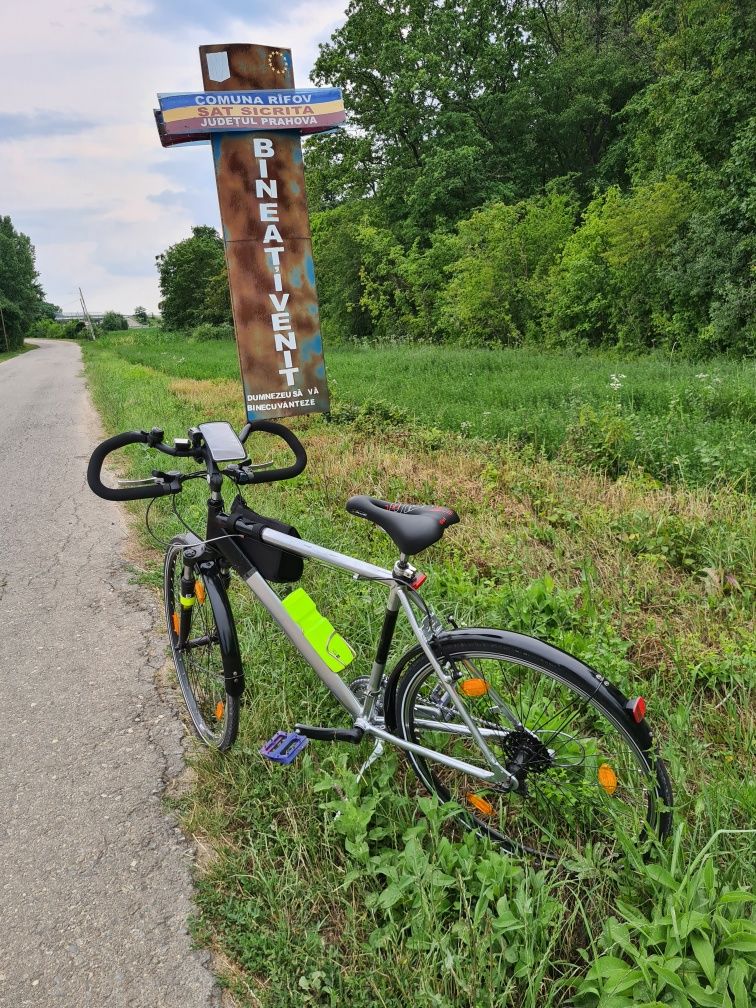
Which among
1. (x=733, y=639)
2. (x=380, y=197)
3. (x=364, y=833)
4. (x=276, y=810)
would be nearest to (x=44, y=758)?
(x=276, y=810)

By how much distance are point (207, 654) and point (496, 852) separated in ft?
4.98

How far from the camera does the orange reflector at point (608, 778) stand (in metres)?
1.71

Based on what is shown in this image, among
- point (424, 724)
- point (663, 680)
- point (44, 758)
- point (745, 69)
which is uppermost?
point (745, 69)

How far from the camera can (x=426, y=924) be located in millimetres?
1610

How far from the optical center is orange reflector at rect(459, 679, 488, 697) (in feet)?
5.97

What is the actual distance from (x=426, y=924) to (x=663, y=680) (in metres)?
1.51

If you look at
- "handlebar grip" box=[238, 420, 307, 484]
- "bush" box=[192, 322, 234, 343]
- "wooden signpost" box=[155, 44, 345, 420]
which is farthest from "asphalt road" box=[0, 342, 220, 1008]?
"bush" box=[192, 322, 234, 343]

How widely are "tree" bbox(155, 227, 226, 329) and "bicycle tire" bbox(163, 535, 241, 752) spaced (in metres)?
49.8

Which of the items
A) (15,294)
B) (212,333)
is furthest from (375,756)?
(15,294)

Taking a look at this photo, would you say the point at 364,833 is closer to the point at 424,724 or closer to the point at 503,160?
the point at 424,724

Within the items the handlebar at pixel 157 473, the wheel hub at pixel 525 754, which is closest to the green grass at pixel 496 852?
the wheel hub at pixel 525 754

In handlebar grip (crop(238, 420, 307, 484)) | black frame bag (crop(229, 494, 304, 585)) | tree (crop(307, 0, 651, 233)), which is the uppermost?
tree (crop(307, 0, 651, 233))

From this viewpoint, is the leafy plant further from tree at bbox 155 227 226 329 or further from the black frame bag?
tree at bbox 155 227 226 329

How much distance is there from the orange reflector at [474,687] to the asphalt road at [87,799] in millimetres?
1081
